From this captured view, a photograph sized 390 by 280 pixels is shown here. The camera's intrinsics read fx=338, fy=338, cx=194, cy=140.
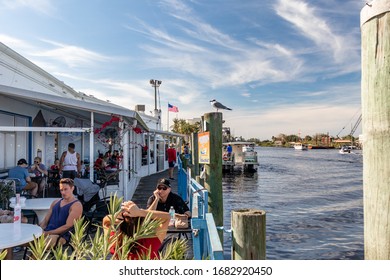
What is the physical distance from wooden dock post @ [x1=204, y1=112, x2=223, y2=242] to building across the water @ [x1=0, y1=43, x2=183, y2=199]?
369 centimetres

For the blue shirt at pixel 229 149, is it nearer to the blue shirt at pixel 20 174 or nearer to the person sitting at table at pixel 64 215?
the blue shirt at pixel 20 174

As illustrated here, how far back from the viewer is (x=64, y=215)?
15.3 feet

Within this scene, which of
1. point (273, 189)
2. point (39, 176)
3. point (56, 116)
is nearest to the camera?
point (39, 176)

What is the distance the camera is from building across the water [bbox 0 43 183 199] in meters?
7.86

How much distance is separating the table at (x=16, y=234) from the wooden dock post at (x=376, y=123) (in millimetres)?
3406

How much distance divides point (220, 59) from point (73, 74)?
15.5ft

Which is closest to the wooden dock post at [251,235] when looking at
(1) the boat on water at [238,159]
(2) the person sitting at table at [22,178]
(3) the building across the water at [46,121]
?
(3) the building across the water at [46,121]

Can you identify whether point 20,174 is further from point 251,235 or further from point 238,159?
point 238,159

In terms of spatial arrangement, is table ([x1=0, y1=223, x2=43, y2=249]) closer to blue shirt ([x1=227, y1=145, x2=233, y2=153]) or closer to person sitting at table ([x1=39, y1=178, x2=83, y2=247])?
person sitting at table ([x1=39, y1=178, x2=83, y2=247])

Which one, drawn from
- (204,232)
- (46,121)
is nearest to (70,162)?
(46,121)

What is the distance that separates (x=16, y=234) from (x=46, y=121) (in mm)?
8664
